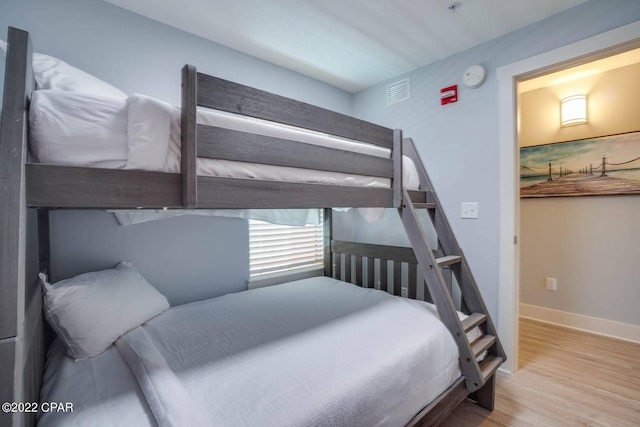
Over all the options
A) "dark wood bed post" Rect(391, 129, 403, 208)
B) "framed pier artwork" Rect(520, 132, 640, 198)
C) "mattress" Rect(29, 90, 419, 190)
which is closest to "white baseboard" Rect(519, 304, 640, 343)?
"framed pier artwork" Rect(520, 132, 640, 198)

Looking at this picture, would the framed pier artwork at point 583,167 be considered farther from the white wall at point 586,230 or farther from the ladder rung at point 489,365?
the ladder rung at point 489,365

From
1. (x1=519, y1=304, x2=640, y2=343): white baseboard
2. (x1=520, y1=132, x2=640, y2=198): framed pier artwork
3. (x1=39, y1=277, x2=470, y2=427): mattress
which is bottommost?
(x1=519, y1=304, x2=640, y2=343): white baseboard

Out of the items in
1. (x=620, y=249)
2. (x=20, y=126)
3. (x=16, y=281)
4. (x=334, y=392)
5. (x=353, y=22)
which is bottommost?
(x=334, y=392)

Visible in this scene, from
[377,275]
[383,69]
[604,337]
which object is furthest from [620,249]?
[383,69]

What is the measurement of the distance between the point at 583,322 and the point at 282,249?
2.97 m

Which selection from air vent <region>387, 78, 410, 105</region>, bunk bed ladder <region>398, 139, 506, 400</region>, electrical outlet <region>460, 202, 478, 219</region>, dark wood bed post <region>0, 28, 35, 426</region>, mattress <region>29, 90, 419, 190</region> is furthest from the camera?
air vent <region>387, 78, 410, 105</region>

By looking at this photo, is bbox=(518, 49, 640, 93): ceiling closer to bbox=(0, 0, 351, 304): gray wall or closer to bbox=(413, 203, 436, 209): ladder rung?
bbox=(413, 203, 436, 209): ladder rung

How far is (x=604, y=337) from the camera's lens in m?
2.57

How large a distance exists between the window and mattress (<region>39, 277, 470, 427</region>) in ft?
2.43

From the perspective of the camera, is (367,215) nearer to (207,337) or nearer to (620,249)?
(207,337)

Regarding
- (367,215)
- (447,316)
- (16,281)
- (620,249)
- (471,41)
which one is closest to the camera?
(16,281)

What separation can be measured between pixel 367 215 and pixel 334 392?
113 centimetres

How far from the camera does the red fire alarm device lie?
228cm

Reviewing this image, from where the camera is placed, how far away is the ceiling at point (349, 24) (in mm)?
1743
